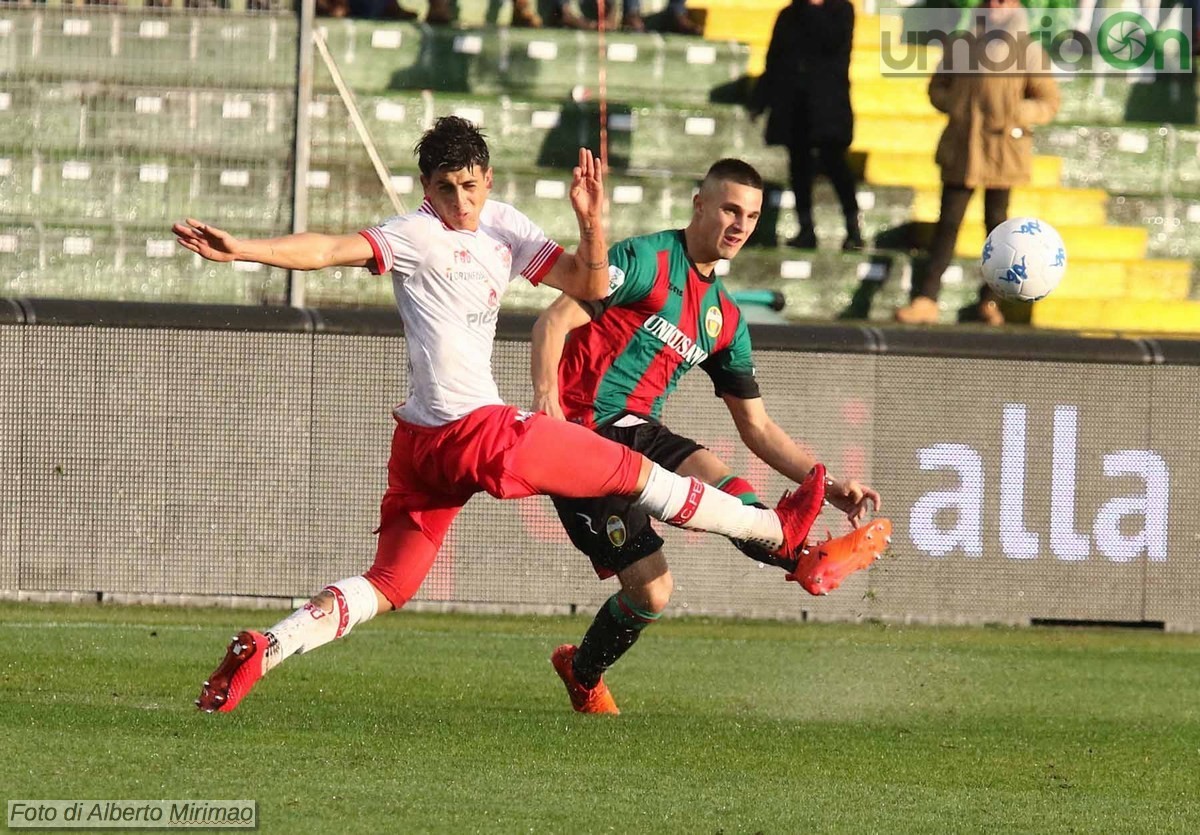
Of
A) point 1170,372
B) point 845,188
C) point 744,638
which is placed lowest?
point 744,638

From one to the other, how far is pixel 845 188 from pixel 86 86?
5.62 metres

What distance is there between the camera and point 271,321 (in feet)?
37.1

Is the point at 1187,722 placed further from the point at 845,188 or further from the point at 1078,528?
the point at 845,188

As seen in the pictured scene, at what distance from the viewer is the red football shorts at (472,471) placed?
680 centimetres

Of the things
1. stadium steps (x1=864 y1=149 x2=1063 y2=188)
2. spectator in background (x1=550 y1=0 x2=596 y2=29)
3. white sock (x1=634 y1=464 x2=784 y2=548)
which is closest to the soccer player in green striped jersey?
white sock (x1=634 y1=464 x2=784 y2=548)

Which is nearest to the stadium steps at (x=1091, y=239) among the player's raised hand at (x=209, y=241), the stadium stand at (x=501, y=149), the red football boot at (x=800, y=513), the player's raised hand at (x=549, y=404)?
the stadium stand at (x=501, y=149)

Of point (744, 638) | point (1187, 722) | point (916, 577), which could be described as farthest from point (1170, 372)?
point (1187, 722)

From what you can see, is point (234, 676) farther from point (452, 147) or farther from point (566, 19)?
point (566, 19)

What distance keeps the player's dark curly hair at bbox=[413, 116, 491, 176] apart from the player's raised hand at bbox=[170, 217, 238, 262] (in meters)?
0.96

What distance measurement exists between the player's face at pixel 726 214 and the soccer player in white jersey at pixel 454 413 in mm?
930

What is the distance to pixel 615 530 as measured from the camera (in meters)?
7.77

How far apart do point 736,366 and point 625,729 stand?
1698mm

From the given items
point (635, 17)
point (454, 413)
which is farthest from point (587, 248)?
point (635, 17)

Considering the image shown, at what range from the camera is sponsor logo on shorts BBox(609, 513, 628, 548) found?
7.74m
